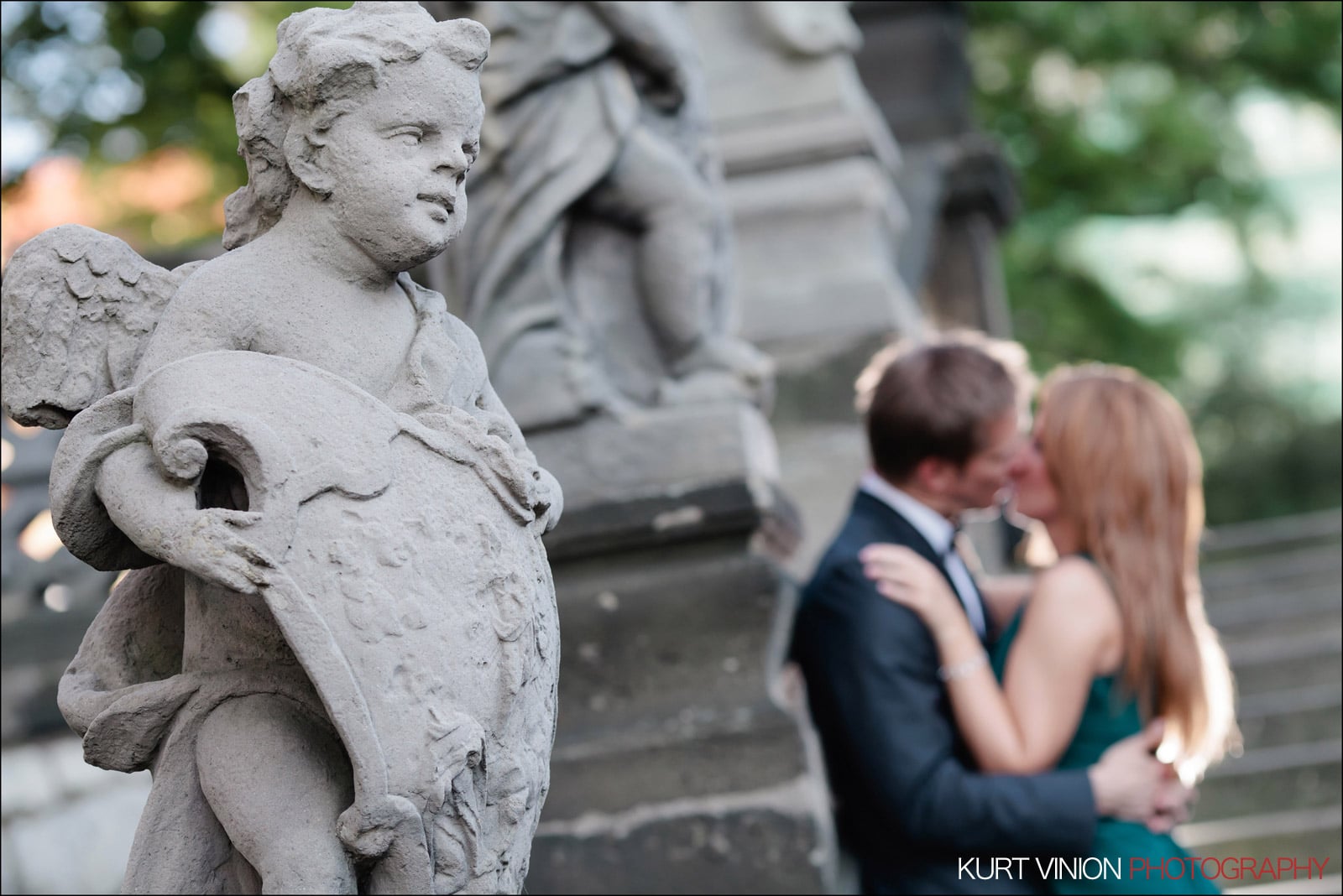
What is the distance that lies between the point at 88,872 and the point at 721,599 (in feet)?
7.90

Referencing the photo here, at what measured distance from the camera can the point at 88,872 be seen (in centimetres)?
438

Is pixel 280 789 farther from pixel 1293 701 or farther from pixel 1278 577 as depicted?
pixel 1278 577

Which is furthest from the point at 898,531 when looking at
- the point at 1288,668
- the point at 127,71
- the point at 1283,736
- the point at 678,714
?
the point at 127,71

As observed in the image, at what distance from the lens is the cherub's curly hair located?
1.66 metres

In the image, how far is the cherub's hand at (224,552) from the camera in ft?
4.86

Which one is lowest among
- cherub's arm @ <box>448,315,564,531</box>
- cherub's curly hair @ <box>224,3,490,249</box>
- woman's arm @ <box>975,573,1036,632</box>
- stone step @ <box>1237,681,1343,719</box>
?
stone step @ <box>1237,681,1343,719</box>

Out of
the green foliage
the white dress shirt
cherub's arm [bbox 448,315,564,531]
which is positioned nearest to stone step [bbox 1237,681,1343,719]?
the white dress shirt

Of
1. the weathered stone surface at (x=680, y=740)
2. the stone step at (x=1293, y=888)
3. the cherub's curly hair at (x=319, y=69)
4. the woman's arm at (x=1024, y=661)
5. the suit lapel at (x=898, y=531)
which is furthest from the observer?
the stone step at (x=1293, y=888)

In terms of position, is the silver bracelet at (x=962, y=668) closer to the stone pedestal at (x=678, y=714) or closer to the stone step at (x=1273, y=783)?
the stone pedestal at (x=678, y=714)

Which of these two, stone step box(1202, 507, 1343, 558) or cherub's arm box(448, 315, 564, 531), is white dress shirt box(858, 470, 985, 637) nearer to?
cherub's arm box(448, 315, 564, 531)

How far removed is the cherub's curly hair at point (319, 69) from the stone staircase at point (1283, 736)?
3.81 meters

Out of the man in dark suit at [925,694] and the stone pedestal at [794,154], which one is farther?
the stone pedestal at [794,154]

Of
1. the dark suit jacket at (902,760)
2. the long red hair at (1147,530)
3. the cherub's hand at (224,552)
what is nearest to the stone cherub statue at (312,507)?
the cherub's hand at (224,552)

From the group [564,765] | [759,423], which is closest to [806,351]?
[759,423]
